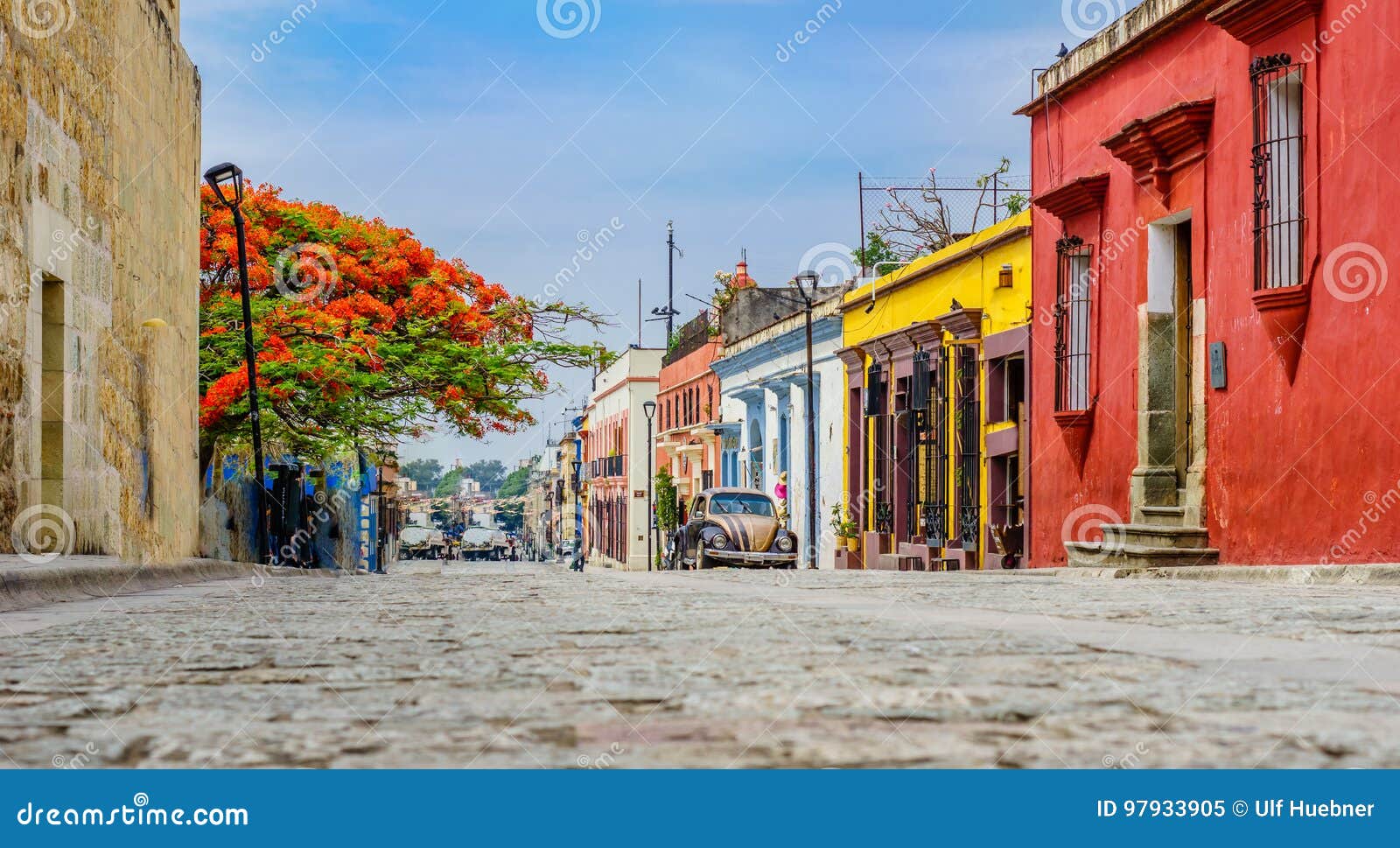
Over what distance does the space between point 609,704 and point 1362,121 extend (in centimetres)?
948

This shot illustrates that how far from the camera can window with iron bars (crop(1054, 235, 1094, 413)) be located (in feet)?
52.9

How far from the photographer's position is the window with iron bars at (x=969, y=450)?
2081 centimetres

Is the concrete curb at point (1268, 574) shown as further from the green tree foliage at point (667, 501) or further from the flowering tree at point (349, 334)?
the green tree foliage at point (667, 501)

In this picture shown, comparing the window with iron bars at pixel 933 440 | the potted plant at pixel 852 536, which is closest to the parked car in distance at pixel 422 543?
the potted plant at pixel 852 536

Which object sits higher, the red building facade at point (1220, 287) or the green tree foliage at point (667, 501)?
the red building facade at point (1220, 287)

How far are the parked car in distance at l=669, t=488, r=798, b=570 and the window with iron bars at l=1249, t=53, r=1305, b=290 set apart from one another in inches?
458

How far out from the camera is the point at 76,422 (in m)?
9.32

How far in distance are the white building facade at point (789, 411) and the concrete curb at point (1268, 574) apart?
42.8ft

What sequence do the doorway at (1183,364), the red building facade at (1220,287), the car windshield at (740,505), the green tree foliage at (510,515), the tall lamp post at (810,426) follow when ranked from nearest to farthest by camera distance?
1. the red building facade at (1220,287)
2. the doorway at (1183,364)
3. the car windshield at (740,505)
4. the tall lamp post at (810,426)
5. the green tree foliage at (510,515)

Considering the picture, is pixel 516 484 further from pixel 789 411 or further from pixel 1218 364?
pixel 1218 364

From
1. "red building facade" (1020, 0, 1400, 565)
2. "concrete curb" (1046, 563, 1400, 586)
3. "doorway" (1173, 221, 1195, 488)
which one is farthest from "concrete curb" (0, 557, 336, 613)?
"doorway" (1173, 221, 1195, 488)

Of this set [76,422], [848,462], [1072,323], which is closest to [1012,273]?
[1072,323]

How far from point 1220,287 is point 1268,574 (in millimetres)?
2946
